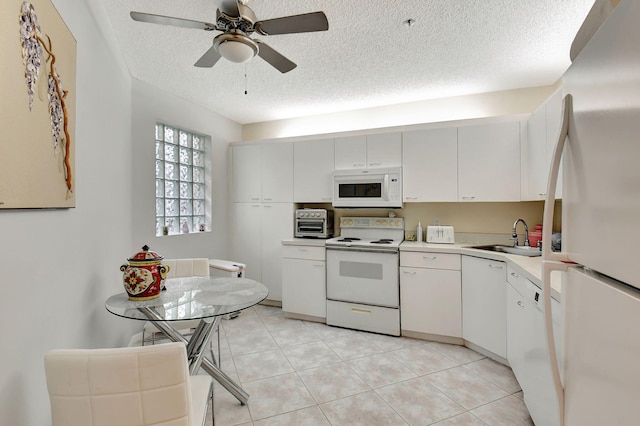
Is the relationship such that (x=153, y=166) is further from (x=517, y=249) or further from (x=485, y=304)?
(x=517, y=249)

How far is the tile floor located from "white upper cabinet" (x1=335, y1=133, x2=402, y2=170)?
1.95 metres

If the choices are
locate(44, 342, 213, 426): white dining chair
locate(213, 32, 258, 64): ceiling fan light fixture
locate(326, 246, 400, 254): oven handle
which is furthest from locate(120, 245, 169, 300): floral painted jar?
locate(326, 246, 400, 254): oven handle

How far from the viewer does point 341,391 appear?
2248 mm

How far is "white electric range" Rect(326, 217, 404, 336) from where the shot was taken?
3244mm

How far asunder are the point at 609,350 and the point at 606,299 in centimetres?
9

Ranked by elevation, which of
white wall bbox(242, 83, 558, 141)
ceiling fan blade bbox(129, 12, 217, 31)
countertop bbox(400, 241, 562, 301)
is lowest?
countertop bbox(400, 241, 562, 301)

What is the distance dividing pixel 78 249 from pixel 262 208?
2.75 meters

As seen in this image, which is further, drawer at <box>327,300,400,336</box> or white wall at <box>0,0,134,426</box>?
drawer at <box>327,300,400,336</box>

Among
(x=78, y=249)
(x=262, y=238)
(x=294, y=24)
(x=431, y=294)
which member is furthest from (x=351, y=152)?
(x=78, y=249)

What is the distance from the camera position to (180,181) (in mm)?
3775

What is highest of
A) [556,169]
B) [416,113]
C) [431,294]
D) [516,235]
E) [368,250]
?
[416,113]

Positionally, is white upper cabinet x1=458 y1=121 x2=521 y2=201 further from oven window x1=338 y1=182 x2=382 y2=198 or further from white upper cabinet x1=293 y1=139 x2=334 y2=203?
white upper cabinet x1=293 y1=139 x2=334 y2=203

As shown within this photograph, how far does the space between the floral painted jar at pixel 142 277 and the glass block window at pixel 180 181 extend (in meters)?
1.86

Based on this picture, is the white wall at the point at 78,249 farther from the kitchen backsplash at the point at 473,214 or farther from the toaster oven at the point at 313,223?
the kitchen backsplash at the point at 473,214
